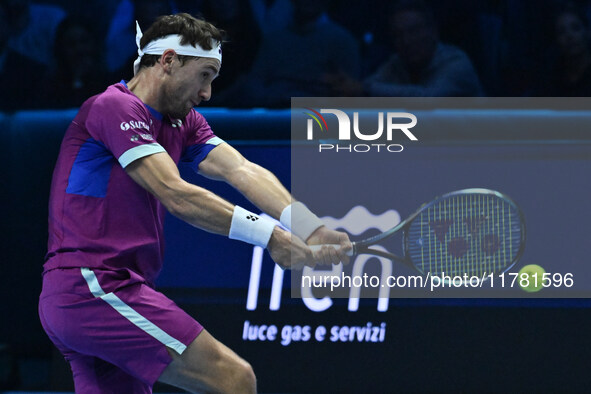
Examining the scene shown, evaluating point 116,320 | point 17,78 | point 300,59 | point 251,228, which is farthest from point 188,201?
point 17,78

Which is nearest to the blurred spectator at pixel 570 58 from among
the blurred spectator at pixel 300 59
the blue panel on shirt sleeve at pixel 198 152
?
the blurred spectator at pixel 300 59

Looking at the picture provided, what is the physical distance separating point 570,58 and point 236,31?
77.6 inches

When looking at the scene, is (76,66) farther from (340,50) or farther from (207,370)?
(207,370)

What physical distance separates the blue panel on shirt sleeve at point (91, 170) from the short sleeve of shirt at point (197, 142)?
20.3 inches

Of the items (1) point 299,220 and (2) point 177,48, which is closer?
(2) point 177,48

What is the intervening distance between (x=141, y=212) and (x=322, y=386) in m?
2.44

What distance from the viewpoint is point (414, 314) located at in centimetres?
521

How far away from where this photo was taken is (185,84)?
329 centimetres

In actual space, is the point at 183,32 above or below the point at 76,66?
below

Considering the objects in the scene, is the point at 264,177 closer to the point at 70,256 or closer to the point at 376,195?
the point at 70,256

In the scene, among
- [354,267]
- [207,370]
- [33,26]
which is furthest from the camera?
[33,26]

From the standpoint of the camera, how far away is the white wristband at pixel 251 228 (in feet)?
9.92

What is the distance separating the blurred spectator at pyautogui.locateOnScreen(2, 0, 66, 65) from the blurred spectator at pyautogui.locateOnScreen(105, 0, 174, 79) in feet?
1.18

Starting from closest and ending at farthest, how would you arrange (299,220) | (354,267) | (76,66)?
(299,220)
(354,267)
(76,66)
